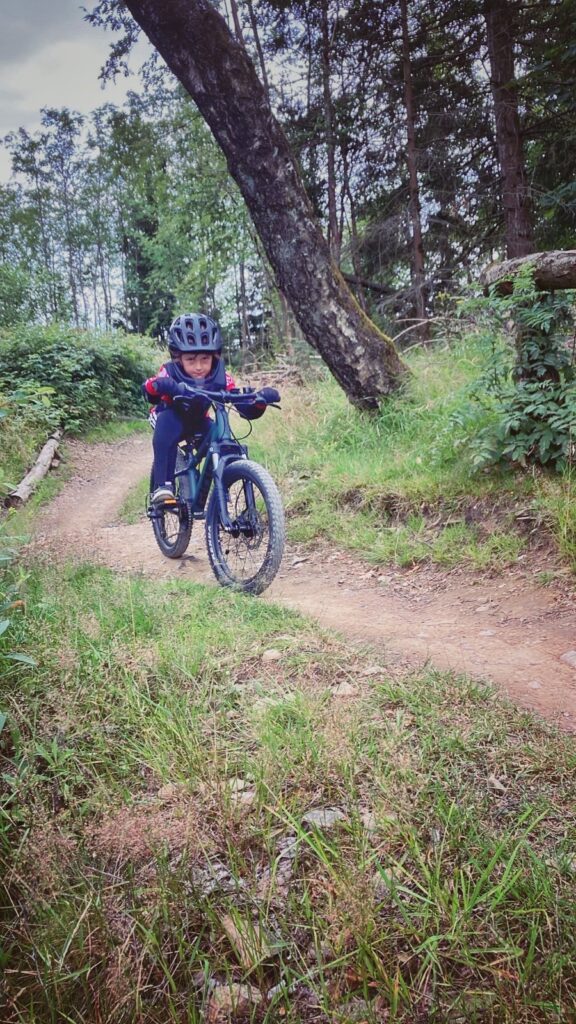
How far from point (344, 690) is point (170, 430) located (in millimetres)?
3473

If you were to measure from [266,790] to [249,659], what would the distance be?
1.06 m

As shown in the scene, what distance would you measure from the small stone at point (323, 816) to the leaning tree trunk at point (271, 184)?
6082 mm

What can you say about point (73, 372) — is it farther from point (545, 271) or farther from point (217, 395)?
point (545, 271)

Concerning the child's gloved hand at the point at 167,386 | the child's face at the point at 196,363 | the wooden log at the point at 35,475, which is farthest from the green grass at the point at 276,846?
the wooden log at the point at 35,475

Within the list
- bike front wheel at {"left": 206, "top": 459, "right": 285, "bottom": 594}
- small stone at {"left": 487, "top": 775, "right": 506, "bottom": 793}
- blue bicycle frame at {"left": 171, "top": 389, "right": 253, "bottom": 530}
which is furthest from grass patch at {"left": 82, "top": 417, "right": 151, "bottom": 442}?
small stone at {"left": 487, "top": 775, "right": 506, "bottom": 793}

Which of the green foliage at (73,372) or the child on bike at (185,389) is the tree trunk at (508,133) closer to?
the child on bike at (185,389)

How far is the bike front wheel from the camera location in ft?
14.4

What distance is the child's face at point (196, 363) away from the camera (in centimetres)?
509

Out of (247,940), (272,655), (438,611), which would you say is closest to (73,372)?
(438,611)

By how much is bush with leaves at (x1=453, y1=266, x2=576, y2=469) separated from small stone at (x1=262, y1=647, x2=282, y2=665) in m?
2.80

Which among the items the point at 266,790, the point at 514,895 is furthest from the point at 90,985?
the point at 514,895

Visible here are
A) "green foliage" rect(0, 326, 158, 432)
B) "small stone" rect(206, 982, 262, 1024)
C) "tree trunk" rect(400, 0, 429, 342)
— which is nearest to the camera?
"small stone" rect(206, 982, 262, 1024)

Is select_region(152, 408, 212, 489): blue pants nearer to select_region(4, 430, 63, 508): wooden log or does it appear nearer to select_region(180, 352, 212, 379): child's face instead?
select_region(180, 352, 212, 379): child's face

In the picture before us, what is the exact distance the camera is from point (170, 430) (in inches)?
210
